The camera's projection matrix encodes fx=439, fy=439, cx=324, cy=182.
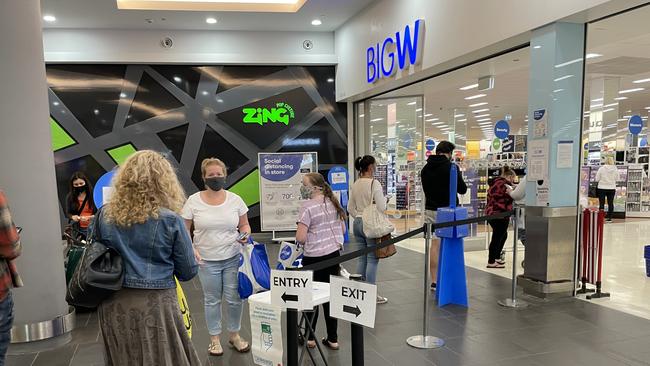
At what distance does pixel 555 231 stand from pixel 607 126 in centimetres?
746

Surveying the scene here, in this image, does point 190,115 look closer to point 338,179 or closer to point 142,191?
point 338,179

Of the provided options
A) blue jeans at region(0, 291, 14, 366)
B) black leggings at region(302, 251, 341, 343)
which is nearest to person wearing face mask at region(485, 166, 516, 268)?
black leggings at region(302, 251, 341, 343)

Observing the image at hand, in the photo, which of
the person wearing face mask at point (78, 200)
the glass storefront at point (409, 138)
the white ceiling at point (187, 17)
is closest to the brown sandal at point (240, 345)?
the person wearing face mask at point (78, 200)

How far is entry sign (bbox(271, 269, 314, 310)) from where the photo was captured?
212 centimetres

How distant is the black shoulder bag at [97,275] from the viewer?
1822 millimetres

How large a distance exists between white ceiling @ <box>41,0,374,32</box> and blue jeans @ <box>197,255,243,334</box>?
5240 millimetres

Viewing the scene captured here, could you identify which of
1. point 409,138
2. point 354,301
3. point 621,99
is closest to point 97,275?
point 354,301

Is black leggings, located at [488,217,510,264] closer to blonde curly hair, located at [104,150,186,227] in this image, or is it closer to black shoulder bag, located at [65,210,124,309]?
blonde curly hair, located at [104,150,186,227]

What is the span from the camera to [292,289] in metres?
2.14

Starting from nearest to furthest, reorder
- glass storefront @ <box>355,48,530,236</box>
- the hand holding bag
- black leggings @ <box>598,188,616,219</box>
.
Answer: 1. the hand holding bag
2. glass storefront @ <box>355,48,530,236</box>
3. black leggings @ <box>598,188,616,219</box>

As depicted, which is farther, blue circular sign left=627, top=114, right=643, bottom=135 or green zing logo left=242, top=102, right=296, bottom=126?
blue circular sign left=627, top=114, right=643, bottom=135

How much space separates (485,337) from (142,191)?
296 centimetres

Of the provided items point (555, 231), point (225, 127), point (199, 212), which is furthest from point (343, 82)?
point (199, 212)

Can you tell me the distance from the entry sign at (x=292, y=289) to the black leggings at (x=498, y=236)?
431cm
